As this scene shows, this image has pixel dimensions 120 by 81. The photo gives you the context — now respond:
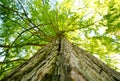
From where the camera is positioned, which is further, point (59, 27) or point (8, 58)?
point (59, 27)

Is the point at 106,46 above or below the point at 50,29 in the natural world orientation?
below

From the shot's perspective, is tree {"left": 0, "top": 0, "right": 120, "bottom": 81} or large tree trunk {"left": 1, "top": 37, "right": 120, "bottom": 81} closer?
large tree trunk {"left": 1, "top": 37, "right": 120, "bottom": 81}

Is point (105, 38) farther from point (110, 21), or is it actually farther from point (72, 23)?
point (72, 23)

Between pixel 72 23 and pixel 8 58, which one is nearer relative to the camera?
pixel 8 58

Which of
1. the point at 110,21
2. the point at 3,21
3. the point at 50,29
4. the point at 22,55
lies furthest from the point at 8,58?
the point at 110,21

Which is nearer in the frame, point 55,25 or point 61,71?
point 61,71

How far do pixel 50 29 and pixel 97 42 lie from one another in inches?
60.4

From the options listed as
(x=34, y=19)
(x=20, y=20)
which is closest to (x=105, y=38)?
(x=34, y=19)

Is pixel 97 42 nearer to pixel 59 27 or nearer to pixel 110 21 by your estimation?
pixel 110 21

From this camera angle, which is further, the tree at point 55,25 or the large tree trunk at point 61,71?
the tree at point 55,25

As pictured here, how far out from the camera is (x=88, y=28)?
6.39m

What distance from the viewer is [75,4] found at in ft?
22.0

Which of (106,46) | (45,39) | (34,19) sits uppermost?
(34,19)

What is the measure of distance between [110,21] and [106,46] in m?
0.84
